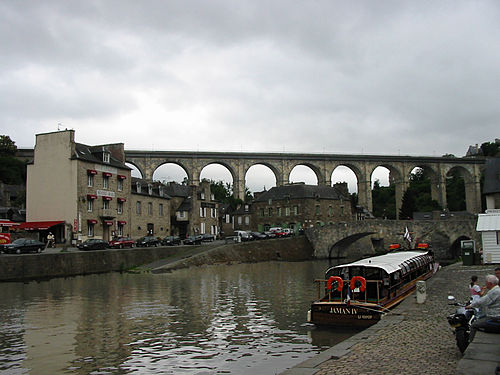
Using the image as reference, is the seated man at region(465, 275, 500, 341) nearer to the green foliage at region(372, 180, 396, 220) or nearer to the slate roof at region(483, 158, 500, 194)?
the slate roof at region(483, 158, 500, 194)

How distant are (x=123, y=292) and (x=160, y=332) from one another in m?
9.57

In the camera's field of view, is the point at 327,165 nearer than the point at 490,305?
No

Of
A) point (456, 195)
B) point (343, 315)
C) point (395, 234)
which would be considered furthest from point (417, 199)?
point (343, 315)

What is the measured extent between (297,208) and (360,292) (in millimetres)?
43463

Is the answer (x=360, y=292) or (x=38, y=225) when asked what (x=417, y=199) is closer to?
(x=38, y=225)

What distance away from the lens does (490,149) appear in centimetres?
10875

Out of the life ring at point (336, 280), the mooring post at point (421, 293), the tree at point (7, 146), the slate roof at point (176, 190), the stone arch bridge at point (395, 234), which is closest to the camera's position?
the life ring at point (336, 280)

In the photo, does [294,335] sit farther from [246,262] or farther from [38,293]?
[246,262]

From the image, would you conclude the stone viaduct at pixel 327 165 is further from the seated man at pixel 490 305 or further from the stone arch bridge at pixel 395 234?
the seated man at pixel 490 305

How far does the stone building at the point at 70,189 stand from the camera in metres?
37.3

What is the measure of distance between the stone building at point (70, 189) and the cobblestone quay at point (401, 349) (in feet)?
96.2

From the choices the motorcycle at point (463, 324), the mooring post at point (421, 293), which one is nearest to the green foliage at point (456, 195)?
the mooring post at point (421, 293)

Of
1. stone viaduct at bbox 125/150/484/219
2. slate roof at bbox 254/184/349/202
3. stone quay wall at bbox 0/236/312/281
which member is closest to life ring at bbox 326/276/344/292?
stone quay wall at bbox 0/236/312/281

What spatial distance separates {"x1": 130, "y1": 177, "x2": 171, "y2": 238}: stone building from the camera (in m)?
45.3
